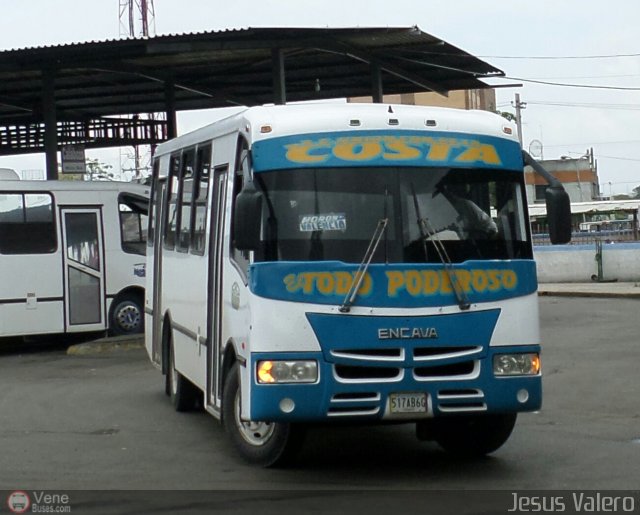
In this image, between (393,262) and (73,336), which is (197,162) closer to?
(393,262)

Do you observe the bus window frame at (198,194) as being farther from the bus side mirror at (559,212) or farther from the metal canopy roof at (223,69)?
the metal canopy roof at (223,69)

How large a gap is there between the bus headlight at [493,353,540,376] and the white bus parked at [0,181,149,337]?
528 inches

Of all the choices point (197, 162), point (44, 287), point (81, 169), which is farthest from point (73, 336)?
point (197, 162)

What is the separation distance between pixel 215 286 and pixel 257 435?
1530 millimetres

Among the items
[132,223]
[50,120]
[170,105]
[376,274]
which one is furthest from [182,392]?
[170,105]

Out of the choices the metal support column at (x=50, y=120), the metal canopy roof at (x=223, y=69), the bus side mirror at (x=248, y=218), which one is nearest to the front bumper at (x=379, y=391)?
the bus side mirror at (x=248, y=218)

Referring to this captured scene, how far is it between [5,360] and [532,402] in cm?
1312

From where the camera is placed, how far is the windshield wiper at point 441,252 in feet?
29.6

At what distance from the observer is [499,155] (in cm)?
964

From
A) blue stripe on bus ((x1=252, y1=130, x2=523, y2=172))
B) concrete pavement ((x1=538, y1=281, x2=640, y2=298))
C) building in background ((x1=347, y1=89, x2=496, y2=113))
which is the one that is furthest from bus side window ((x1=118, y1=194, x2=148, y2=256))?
building in background ((x1=347, y1=89, x2=496, y2=113))

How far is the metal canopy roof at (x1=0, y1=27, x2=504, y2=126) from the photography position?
22.4m

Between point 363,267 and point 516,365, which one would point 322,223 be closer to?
point 363,267

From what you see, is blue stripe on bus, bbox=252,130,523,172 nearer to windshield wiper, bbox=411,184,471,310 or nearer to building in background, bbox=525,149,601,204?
windshield wiper, bbox=411,184,471,310

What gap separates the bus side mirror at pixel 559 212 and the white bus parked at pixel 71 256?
13.1 metres
